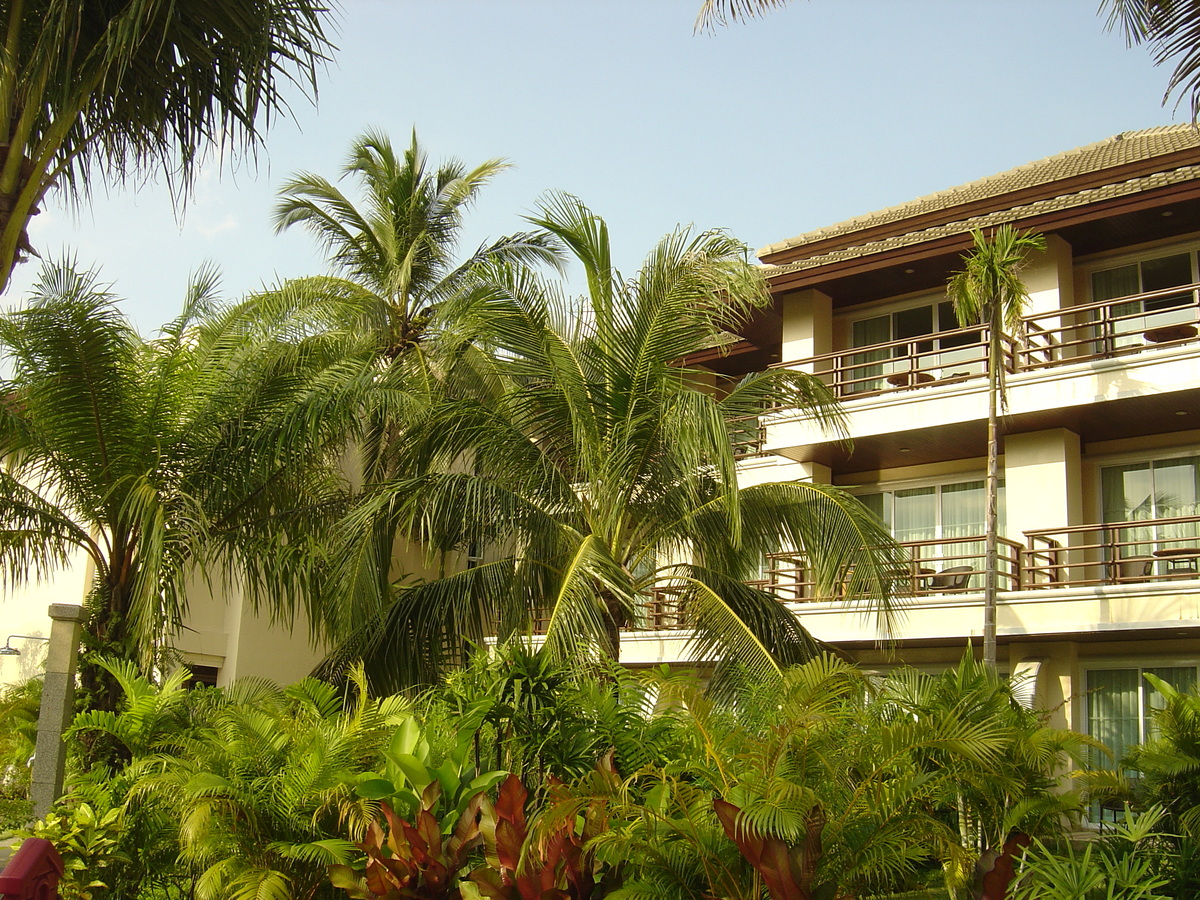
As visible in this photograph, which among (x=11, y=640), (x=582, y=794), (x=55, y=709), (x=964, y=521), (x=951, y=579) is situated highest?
(x=964, y=521)

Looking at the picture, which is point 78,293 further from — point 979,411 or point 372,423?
point 979,411

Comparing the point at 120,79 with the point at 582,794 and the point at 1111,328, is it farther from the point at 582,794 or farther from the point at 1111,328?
the point at 1111,328

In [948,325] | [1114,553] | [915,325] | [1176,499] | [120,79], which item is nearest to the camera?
[120,79]

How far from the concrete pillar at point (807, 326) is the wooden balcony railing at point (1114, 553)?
18.8 feet

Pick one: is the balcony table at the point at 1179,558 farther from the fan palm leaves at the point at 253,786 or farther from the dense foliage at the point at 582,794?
the fan palm leaves at the point at 253,786

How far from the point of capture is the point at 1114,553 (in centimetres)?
1778

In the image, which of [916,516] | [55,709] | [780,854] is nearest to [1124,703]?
[916,516]

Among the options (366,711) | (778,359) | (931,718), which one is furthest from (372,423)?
(931,718)

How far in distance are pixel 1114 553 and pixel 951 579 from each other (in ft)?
8.18

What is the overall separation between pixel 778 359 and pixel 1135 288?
7.53 m

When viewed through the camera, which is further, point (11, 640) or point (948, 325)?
point (11, 640)

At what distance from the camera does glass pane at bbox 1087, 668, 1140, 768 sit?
56.6ft

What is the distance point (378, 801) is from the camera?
31.1 feet

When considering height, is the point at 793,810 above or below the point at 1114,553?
below
